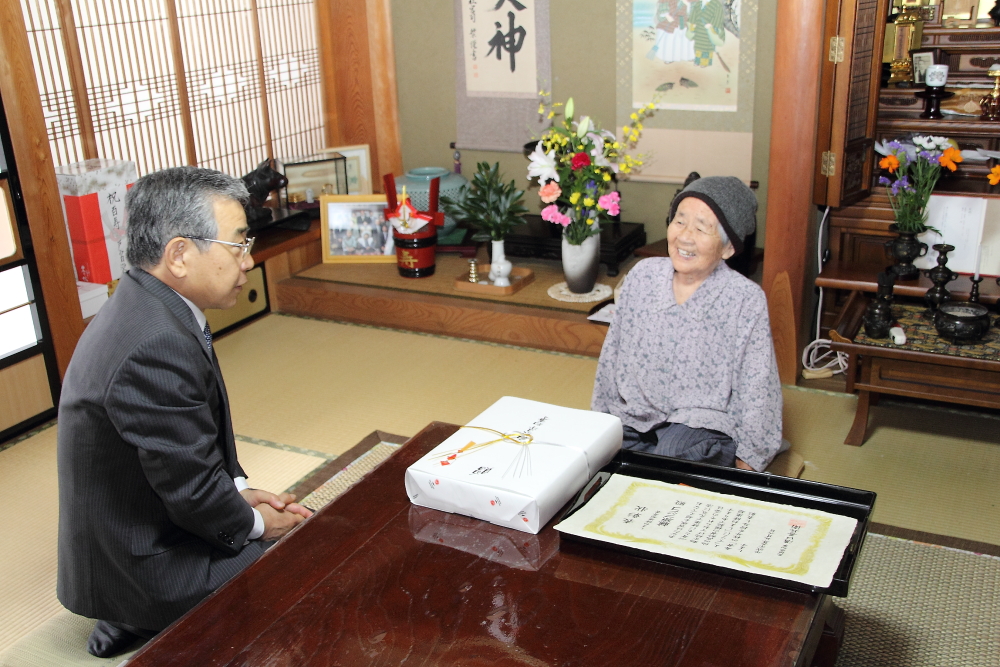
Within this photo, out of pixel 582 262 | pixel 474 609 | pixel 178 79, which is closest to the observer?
pixel 474 609

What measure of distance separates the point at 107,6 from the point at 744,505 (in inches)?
142

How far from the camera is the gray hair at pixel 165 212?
179cm

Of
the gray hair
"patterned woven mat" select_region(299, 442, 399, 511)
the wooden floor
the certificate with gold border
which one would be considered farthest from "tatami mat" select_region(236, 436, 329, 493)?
the certificate with gold border

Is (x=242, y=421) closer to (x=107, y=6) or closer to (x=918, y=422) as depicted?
(x=107, y=6)

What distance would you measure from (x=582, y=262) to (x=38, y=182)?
2.27 meters

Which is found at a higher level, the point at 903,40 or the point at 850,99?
the point at 903,40

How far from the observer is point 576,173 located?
13.1ft

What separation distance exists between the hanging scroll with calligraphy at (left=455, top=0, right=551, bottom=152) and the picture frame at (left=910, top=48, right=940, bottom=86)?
175 cm

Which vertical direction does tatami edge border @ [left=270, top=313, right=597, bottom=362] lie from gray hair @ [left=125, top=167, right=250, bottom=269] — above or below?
below

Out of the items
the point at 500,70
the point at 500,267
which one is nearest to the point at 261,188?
the point at 500,267

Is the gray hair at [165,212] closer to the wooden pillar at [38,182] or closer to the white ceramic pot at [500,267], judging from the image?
the wooden pillar at [38,182]

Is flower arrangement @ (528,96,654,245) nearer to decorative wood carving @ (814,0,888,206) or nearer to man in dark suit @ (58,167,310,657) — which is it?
decorative wood carving @ (814,0,888,206)

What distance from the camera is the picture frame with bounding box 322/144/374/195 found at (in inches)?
207

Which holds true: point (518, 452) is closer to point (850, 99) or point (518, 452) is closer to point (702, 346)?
point (702, 346)
